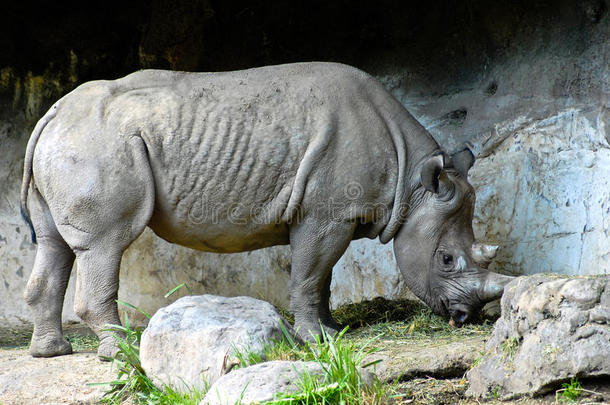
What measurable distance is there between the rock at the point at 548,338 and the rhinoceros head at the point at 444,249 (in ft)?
7.14

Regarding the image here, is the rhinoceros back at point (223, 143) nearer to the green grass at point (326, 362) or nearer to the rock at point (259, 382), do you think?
the green grass at point (326, 362)

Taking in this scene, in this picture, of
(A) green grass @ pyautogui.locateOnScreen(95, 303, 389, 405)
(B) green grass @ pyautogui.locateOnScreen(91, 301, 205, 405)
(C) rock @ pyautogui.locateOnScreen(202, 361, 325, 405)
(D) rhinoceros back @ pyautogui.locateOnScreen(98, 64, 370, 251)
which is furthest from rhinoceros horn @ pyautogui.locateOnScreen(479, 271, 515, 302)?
(B) green grass @ pyautogui.locateOnScreen(91, 301, 205, 405)

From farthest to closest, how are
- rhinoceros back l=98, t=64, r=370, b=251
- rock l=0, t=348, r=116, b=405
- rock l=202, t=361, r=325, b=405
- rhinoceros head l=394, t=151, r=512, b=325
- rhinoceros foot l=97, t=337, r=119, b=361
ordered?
1. rhinoceros head l=394, t=151, r=512, b=325
2. rhinoceros back l=98, t=64, r=370, b=251
3. rhinoceros foot l=97, t=337, r=119, b=361
4. rock l=0, t=348, r=116, b=405
5. rock l=202, t=361, r=325, b=405

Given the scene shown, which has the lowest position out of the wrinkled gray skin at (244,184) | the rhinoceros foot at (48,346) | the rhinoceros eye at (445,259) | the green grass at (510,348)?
the rhinoceros foot at (48,346)

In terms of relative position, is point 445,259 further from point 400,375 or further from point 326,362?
point 326,362

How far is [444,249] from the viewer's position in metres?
7.13

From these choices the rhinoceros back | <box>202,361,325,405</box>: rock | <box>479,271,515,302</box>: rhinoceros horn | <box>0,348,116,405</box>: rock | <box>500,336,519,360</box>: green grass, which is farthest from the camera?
<box>479,271,515,302</box>: rhinoceros horn

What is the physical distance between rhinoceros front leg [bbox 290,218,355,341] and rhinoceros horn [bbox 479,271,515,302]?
118cm

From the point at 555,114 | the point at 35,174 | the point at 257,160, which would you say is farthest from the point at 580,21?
the point at 35,174

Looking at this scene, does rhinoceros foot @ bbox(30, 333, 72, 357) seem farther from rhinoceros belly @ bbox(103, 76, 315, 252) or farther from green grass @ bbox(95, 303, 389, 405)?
rhinoceros belly @ bbox(103, 76, 315, 252)

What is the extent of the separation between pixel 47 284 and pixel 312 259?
2.14 metres

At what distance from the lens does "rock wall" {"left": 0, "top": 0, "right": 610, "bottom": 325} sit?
756 cm

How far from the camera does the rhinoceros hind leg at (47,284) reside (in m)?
6.61

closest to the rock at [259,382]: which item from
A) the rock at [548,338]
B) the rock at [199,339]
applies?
the rock at [199,339]
